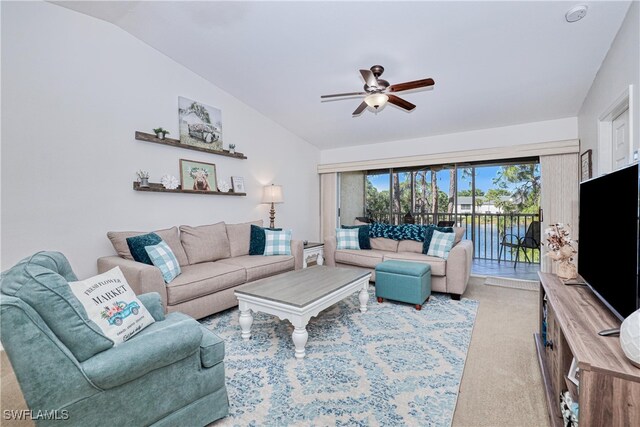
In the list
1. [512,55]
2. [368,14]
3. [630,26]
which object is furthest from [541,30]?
[368,14]

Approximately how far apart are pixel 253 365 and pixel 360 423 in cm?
87

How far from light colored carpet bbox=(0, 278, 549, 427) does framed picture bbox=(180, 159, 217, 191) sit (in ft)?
7.23

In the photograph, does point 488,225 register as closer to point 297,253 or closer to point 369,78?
point 297,253

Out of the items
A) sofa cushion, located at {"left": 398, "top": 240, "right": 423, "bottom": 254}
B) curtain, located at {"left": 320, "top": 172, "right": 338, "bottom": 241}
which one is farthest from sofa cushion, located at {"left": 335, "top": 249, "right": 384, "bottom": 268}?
curtain, located at {"left": 320, "top": 172, "right": 338, "bottom": 241}

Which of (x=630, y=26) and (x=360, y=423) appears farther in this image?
(x=630, y=26)

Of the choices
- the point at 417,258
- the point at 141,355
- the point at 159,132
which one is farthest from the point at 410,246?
the point at 141,355

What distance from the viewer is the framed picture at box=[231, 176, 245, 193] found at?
14.0 ft

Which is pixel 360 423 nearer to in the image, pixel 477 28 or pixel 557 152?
pixel 477 28

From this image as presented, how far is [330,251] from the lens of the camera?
4.41 meters

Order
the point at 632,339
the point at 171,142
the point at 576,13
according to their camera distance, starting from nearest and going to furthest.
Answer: the point at 632,339 < the point at 576,13 < the point at 171,142

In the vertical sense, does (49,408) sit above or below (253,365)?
above

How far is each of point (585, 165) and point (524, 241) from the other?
8.18 feet

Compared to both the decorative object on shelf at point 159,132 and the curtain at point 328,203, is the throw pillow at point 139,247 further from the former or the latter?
the curtain at point 328,203

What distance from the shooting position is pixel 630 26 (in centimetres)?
211
